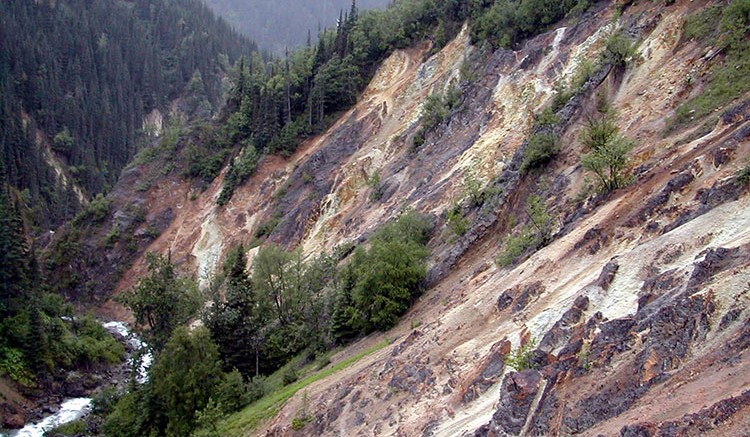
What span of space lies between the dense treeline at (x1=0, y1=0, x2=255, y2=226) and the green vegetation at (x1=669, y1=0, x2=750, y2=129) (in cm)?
8443

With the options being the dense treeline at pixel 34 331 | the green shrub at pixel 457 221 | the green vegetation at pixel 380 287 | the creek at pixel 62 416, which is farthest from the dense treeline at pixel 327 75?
the green vegetation at pixel 380 287

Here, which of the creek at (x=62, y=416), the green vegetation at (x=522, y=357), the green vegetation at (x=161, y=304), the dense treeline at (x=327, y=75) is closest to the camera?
the green vegetation at (x=522, y=357)

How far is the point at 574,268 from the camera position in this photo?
1777 cm

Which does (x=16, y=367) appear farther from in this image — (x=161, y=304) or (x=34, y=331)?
(x=161, y=304)

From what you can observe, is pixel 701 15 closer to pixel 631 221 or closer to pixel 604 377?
pixel 631 221

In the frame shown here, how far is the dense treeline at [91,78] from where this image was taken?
94.4 metres

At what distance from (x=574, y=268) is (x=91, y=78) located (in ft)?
415

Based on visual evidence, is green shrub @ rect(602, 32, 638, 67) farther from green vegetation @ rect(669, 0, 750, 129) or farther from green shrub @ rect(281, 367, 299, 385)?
green shrub @ rect(281, 367, 299, 385)

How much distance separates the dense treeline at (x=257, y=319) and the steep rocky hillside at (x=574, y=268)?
1.47m

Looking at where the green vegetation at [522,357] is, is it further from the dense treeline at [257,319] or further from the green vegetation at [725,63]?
the green vegetation at [725,63]

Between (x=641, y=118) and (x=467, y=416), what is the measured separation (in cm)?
1590

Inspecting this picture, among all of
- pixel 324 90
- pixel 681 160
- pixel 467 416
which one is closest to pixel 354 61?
pixel 324 90

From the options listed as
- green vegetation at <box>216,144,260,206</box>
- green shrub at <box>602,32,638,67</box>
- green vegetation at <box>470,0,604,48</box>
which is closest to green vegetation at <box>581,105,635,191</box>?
green shrub at <box>602,32,638,67</box>

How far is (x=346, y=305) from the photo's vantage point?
2916 centimetres
